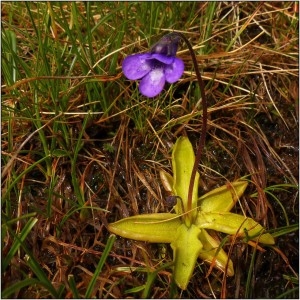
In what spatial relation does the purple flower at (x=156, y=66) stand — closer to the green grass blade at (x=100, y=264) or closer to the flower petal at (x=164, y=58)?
the flower petal at (x=164, y=58)

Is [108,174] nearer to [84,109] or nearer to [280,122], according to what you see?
[84,109]

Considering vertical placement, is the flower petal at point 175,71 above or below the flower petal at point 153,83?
above

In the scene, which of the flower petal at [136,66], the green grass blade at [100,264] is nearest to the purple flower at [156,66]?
the flower petal at [136,66]

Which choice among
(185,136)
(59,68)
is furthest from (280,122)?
(59,68)

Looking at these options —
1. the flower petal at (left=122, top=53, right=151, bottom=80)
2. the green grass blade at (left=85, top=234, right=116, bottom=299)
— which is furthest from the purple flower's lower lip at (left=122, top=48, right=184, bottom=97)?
the green grass blade at (left=85, top=234, right=116, bottom=299)

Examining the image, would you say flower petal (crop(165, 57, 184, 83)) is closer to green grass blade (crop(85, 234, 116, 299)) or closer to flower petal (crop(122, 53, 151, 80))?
flower petal (crop(122, 53, 151, 80))

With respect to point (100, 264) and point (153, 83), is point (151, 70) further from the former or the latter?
point (100, 264)

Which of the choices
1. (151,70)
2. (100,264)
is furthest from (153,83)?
(100,264)
